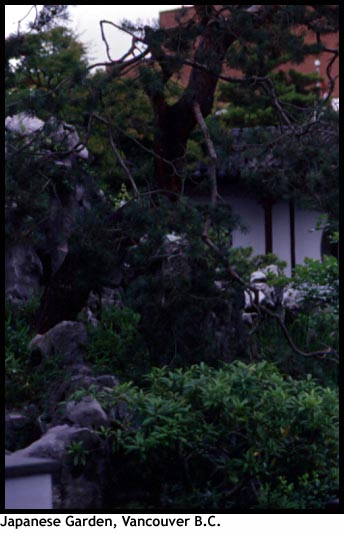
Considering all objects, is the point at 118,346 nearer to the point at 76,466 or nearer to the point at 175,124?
the point at 175,124

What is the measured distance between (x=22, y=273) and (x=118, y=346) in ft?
7.21

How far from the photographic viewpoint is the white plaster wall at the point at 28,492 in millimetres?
4090

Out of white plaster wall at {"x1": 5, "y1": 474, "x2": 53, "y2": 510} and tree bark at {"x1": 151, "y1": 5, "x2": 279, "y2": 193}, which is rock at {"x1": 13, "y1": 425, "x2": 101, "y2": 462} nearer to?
white plaster wall at {"x1": 5, "y1": 474, "x2": 53, "y2": 510}

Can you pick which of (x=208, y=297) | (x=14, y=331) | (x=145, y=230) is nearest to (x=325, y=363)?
(x=208, y=297)

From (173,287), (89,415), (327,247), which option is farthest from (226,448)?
(327,247)

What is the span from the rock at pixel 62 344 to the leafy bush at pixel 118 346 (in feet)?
0.46

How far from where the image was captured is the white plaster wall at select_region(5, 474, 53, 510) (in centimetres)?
409

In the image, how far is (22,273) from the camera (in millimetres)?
→ 10148

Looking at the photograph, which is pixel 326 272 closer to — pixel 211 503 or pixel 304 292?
pixel 304 292

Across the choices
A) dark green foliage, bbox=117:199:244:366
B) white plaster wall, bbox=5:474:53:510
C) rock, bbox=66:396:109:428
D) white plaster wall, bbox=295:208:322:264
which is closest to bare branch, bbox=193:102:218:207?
dark green foliage, bbox=117:199:244:366

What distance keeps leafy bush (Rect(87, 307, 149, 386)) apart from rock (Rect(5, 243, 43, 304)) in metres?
1.08

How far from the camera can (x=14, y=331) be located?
8.73 m

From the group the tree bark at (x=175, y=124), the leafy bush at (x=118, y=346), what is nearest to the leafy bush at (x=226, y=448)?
the leafy bush at (x=118, y=346)

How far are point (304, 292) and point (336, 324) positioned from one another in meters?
0.98
